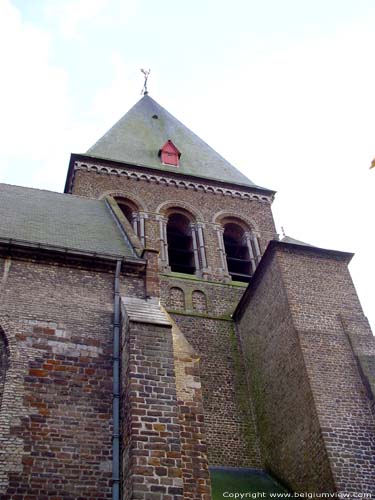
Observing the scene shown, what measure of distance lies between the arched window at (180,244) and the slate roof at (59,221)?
4829 millimetres

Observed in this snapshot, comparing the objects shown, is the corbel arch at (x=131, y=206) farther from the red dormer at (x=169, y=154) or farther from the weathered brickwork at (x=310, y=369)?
the weathered brickwork at (x=310, y=369)

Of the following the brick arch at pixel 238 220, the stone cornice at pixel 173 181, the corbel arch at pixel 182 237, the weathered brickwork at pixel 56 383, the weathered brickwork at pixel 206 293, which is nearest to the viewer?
the weathered brickwork at pixel 56 383

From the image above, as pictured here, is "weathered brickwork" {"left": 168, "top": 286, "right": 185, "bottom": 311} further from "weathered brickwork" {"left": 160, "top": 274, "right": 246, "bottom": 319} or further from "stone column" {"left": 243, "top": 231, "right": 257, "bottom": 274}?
"stone column" {"left": 243, "top": 231, "right": 257, "bottom": 274}

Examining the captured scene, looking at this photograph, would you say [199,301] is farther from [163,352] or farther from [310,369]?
[163,352]

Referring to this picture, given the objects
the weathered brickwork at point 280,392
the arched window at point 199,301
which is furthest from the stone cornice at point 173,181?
the weathered brickwork at point 280,392

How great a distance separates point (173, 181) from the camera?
69.0ft

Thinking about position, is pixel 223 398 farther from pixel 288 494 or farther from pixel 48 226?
pixel 48 226

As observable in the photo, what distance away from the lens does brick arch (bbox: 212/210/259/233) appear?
20.6m

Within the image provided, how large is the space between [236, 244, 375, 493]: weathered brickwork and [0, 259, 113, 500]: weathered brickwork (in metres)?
4.49

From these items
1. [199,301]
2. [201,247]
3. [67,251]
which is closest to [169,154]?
[201,247]

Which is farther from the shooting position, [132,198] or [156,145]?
[156,145]

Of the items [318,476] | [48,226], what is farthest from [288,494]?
[48,226]

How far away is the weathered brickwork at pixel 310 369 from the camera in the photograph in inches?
416

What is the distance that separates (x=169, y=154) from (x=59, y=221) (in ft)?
36.4
